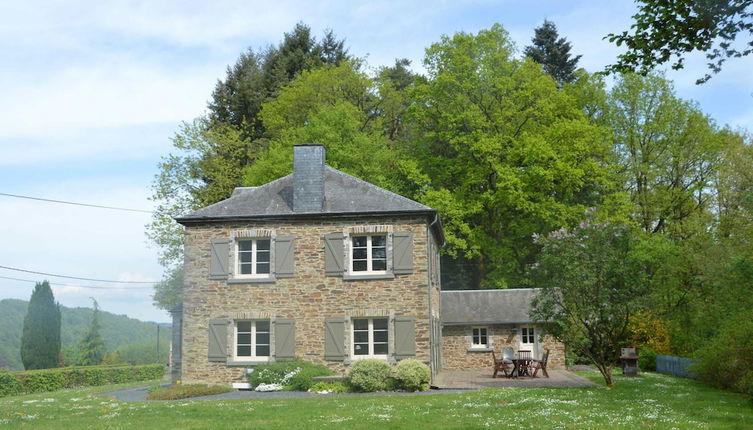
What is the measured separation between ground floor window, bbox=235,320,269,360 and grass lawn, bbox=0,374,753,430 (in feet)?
15.4

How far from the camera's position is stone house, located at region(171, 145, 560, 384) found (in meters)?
22.1

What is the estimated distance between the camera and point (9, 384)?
28.3 meters

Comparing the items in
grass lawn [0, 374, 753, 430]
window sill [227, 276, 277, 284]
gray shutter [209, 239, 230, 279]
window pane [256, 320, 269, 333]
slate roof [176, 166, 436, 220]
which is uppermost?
slate roof [176, 166, 436, 220]

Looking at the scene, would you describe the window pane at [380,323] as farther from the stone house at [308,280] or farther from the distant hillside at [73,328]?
the distant hillside at [73,328]

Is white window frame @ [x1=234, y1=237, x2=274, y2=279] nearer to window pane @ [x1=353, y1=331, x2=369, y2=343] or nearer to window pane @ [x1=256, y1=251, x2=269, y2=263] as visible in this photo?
window pane @ [x1=256, y1=251, x2=269, y2=263]

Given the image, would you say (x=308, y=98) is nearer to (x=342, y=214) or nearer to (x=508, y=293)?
(x=508, y=293)

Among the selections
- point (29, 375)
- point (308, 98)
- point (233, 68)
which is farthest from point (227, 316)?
point (233, 68)

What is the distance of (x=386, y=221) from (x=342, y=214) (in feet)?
4.50

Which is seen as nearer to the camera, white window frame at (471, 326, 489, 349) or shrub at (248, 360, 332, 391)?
shrub at (248, 360, 332, 391)

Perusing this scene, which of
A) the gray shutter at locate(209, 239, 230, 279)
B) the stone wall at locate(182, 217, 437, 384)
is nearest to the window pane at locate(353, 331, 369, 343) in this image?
the stone wall at locate(182, 217, 437, 384)

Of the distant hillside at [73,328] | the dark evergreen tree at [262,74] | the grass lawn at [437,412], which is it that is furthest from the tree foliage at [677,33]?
the distant hillside at [73,328]

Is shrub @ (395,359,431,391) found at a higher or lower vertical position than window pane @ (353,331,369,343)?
lower

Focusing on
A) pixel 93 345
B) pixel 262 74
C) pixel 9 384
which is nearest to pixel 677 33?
pixel 9 384

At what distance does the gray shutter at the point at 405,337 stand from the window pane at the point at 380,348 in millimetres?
565
